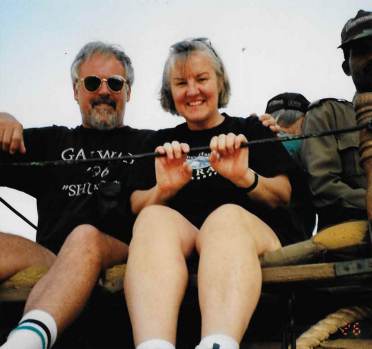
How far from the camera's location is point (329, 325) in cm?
226

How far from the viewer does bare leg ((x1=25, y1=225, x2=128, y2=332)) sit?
216 centimetres

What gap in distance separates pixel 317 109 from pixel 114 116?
4.04ft

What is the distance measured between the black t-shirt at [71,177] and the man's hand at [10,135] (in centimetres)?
15

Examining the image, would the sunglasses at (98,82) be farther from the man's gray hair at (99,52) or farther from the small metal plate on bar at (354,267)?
the small metal plate on bar at (354,267)

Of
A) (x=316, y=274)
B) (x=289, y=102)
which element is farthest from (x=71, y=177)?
(x=289, y=102)

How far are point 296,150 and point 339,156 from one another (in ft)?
1.49

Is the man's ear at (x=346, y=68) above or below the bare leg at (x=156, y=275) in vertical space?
above

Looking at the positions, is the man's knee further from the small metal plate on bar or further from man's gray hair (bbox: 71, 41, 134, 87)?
man's gray hair (bbox: 71, 41, 134, 87)

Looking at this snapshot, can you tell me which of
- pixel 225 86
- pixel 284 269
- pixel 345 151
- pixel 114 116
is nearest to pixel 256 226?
pixel 284 269

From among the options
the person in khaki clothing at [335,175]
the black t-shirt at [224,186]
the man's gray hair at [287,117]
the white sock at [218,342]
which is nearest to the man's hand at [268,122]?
the black t-shirt at [224,186]

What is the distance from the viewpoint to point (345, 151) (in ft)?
10.4

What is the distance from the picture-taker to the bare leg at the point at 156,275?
198 centimetres

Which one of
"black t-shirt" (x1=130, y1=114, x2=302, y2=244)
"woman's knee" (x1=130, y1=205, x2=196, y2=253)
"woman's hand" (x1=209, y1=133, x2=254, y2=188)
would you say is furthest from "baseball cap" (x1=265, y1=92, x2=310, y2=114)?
"woman's knee" (x1=130, y1=205, x2=196, y2=253)

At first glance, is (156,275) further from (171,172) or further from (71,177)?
(71,177)
